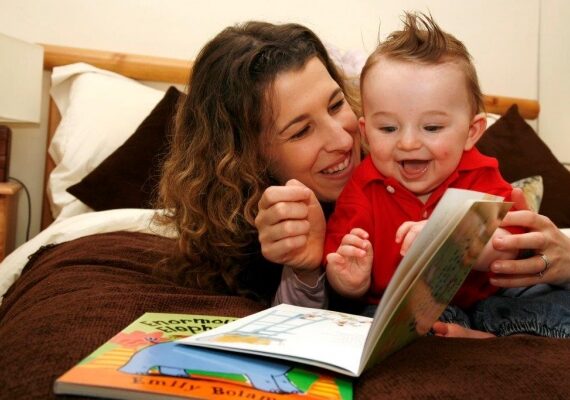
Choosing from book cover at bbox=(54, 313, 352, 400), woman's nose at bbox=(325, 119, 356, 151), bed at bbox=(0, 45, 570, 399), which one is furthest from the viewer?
woman's nose at bbox=(325, 119, 356, 151)

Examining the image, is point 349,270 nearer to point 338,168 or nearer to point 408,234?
point 408,234

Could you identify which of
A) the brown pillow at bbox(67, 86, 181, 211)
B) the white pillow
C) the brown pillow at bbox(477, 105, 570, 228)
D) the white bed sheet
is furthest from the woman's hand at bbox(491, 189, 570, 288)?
the white pillow

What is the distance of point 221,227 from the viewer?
1.20 metres

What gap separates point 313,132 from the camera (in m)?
1.19

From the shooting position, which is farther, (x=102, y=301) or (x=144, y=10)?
(x=144, y=10)

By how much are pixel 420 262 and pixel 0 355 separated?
1.72 ft

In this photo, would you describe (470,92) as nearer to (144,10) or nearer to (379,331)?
(379,331)

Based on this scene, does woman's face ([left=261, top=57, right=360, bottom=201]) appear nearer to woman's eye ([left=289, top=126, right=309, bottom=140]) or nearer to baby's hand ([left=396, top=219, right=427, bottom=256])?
woman's eye ([left=289, top=126, right=309, bottom=140])

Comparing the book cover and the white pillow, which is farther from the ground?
the book cover

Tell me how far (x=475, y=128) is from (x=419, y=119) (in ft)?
0.43

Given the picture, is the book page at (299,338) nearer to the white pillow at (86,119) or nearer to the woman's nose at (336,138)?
the woman's nose at (336,138)

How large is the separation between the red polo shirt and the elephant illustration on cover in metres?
0.49

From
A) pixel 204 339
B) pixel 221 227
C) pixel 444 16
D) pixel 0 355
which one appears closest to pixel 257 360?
pixel 204 339

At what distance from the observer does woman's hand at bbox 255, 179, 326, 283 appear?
0.97m
